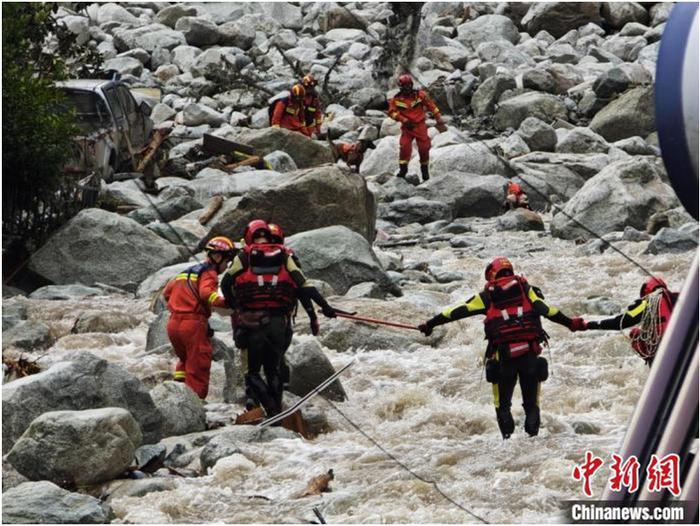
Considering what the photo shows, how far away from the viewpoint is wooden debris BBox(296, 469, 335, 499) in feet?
26.7

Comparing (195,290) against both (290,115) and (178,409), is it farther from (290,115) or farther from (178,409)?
(290,115)

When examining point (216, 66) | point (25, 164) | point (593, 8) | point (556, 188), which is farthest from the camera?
point (593, 8)

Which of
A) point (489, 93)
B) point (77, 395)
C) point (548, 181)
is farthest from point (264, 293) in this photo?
point (489, 93)

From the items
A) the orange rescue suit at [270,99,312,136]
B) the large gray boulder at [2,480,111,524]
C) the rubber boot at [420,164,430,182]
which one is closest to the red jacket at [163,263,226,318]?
the large gray boulder at [2,480,111,524]

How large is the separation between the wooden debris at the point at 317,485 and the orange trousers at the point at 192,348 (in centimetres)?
215

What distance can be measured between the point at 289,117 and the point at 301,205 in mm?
5746

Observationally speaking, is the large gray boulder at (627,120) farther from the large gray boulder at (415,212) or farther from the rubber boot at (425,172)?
the large gray boulder at (415,212)

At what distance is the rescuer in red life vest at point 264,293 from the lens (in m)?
9.19

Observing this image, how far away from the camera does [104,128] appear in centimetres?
1941

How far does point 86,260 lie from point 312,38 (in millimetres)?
23141

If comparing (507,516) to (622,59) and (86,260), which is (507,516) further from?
(622,59)

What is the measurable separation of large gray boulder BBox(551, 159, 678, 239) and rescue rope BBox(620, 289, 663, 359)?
996 cm

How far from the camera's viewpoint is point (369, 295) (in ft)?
46.3

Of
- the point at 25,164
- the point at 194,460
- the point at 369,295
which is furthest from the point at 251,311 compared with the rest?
the point at 25,164
